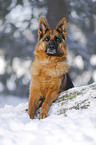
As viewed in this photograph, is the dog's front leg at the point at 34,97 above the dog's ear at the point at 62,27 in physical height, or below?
below

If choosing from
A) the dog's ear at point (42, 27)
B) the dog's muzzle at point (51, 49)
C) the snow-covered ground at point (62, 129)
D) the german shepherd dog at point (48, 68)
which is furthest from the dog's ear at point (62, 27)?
the snow-covered ground at point (62, 129)

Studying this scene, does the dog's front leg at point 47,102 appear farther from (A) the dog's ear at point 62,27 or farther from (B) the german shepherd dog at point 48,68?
(A) the dog's ear at point 62,27

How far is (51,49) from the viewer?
143 inches

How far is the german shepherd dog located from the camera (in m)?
3.42

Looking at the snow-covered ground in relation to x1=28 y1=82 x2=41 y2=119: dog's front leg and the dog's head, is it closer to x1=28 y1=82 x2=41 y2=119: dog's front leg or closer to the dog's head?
x1=28 y1=82 x2=41 y2=119: dog's front leg

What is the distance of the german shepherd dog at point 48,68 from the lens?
3424 millimetres

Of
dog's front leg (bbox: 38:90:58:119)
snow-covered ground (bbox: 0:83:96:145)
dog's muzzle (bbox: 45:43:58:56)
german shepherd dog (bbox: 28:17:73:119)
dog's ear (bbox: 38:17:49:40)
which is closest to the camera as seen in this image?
snow-covered ground (bbox: 0:83:96:145)

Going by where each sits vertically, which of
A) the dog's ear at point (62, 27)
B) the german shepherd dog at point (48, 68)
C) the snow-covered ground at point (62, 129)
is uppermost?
the dog's ear at point (62, 27)

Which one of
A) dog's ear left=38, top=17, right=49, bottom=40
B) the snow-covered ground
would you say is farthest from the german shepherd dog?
the snow-covered ground

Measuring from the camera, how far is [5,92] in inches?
292

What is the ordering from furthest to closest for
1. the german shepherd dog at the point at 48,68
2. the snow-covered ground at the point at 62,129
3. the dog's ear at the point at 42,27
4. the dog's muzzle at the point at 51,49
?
the dog's ear at the point at 42,27
the dog's muzzle at the point at 51,49
the german shepherd dog at the point at 48,68
the snow-covered ground at the point at 62,129

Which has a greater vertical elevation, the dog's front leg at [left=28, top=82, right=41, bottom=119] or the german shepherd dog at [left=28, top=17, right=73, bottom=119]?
the german shepherd dog at [left=28, top=17, right=73, bottom=119]

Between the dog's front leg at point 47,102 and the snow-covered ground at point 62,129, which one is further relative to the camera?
the dog's front leg at point 47,102

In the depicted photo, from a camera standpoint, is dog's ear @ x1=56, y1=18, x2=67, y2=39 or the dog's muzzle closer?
Result: the dog's muzzle
